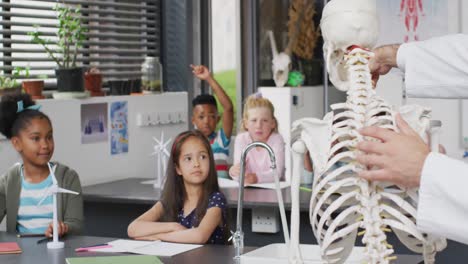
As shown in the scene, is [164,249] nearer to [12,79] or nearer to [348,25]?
[348,25]

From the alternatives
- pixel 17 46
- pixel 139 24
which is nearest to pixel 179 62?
pixel 139 24

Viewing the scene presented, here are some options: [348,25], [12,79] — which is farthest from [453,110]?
[348,25]

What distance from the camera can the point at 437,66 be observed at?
6.51 ft

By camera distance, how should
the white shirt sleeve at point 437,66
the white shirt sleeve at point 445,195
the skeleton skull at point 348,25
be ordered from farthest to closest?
the skeleton skull at point 348,25
the white shirt sleeve at point 437,66
the white shirt sleeve at point 445,195

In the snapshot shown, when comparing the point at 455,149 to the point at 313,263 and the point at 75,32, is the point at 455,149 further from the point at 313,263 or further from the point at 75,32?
the point at 313,263

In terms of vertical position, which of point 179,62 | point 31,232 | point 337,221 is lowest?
point 31,232

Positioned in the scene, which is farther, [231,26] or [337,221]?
[231,26]

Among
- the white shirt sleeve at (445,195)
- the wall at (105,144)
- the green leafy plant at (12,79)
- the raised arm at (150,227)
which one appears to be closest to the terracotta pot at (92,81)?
the wall at (105,144)

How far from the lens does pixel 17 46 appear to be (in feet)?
16.9

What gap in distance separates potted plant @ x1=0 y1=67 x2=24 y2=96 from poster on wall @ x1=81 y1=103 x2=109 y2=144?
41cm

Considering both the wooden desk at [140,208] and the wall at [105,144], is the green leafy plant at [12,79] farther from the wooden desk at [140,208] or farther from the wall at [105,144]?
the wooden desk at [140,208]

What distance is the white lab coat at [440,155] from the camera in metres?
1.62

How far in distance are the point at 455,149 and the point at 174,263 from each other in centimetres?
336

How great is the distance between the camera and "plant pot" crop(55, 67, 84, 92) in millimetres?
5059
